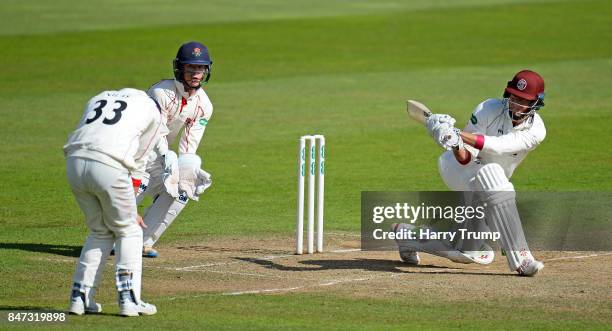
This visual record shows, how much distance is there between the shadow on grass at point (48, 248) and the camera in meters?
10.6

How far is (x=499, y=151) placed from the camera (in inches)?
381

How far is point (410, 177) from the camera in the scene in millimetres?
14844

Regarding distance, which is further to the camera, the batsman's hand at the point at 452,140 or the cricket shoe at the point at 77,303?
the batsman's hand at the point at 452,140

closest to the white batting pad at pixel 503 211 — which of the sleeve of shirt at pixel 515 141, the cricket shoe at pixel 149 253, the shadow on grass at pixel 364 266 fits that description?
the sleeve of shirt at pixel 515 141

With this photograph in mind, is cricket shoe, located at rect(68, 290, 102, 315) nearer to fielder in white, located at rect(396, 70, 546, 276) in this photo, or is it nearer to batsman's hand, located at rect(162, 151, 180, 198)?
batsman's hand, located at rect(162, 151, 180, 198)

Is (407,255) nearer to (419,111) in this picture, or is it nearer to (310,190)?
(310,190)

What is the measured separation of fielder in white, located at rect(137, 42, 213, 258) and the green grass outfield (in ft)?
2.36

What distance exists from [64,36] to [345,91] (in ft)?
34.1

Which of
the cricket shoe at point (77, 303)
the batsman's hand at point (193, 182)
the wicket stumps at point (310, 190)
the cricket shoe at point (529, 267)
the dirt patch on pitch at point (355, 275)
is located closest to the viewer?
the cricket shoe at point (77, 303)

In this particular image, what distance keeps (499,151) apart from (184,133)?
2957 mm

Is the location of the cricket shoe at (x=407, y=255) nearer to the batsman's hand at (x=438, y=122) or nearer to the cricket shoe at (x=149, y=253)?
the batsman's hand at (x=438, y=122)

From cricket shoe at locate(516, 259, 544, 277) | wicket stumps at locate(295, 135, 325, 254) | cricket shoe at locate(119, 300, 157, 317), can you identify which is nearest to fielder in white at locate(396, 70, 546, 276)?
cricket shoe at locate(516, 259, 544, 277)

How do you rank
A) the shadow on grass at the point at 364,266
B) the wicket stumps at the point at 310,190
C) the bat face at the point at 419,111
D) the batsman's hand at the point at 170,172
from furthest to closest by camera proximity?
1. the wicket stumps at the point at 310,190
2. the batsman's hand at the point at 170,172
3. the shadow on grass at the point at 364,266
4. the bat face at the point at 419,111

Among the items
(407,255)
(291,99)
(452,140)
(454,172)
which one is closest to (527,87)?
(452,140)
